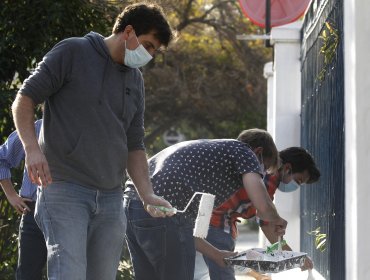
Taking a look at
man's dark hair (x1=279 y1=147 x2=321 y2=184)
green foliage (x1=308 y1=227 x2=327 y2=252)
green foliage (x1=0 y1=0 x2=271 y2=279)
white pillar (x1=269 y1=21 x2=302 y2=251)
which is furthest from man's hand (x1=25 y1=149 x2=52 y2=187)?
green foliage (x1=0 y1=0 x2=271 y2=279)

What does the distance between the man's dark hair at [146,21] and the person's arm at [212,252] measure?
1.37 metres

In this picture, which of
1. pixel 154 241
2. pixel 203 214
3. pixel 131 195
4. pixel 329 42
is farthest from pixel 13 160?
pixel 329 42

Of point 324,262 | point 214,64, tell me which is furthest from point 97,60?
point 214,64

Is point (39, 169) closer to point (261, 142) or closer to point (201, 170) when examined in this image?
point (201, 170)

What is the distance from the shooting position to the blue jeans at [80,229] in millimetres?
4402

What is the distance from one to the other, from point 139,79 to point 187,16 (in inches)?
539

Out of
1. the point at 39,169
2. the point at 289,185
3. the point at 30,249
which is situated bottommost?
the point at 30,249

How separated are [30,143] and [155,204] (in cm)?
72

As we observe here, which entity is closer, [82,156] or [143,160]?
[82,156]

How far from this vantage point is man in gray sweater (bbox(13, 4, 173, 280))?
443 cm

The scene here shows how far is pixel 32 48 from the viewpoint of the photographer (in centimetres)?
769

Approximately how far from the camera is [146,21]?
4605mm

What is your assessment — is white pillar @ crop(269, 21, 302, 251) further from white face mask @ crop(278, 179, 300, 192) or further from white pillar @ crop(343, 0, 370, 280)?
white pillar @ crop(343, 0, 370, 280)

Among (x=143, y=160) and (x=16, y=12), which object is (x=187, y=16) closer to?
(x=16, y=12)
